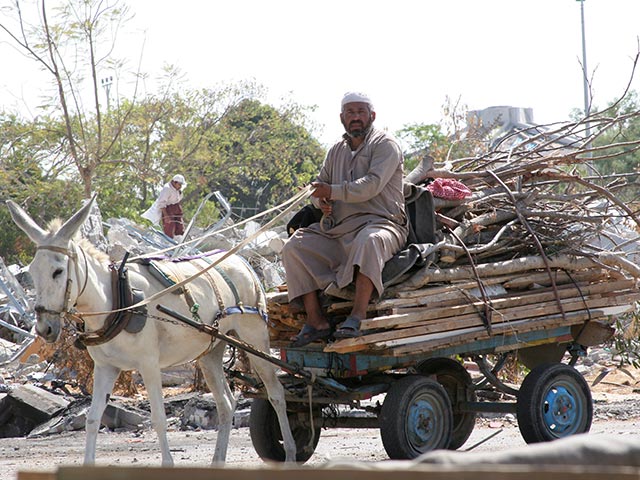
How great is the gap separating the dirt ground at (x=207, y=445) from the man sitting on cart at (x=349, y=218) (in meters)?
1.53

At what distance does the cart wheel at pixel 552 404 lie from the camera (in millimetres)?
8281

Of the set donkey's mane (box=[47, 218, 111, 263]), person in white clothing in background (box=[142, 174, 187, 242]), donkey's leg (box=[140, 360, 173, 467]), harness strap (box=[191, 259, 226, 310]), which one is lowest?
donkey's leg (box=[140, 360, 173, 467])

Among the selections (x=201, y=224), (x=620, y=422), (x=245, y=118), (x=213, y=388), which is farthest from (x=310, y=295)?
(x=245, y=118)

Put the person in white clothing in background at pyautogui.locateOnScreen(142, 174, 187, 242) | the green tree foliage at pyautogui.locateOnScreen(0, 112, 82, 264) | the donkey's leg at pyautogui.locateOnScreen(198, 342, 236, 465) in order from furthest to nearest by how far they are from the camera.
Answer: the green tree foliage at pyautogui.locateOnScreen(0, 112, 82, 264) < the person in white clothing in background at pyautogui.locateOnScreen(142, 174, 187, 242) < the donkey's leg at pyautogui.locateOnScreen(198, 342, 236, 465)

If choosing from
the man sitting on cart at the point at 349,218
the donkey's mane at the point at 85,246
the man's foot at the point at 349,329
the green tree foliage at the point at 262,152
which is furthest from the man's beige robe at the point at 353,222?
the green tree foliage at the point at 262,152

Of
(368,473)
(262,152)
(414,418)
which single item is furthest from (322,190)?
(262,152)

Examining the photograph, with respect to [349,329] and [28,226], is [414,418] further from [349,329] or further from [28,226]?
[28,226]

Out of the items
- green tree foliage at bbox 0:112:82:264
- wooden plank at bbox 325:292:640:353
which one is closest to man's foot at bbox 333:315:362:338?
wooden plank at bbox 325:292:640:353

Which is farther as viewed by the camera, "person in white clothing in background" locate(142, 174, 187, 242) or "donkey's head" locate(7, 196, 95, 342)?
"person in white clothing in background" locate(142, 174, 187, 242)

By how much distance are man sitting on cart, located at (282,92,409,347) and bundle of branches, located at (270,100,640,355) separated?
269mm

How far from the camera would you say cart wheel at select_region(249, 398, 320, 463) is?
8.85 meters

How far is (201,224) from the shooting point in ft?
103

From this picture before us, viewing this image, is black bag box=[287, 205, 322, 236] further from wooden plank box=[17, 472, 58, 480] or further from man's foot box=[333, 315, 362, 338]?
wooden plank box=[17, 472, 58, 480]

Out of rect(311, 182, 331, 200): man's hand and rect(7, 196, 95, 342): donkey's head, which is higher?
rect(311, 182, 331, 200): man's hand
